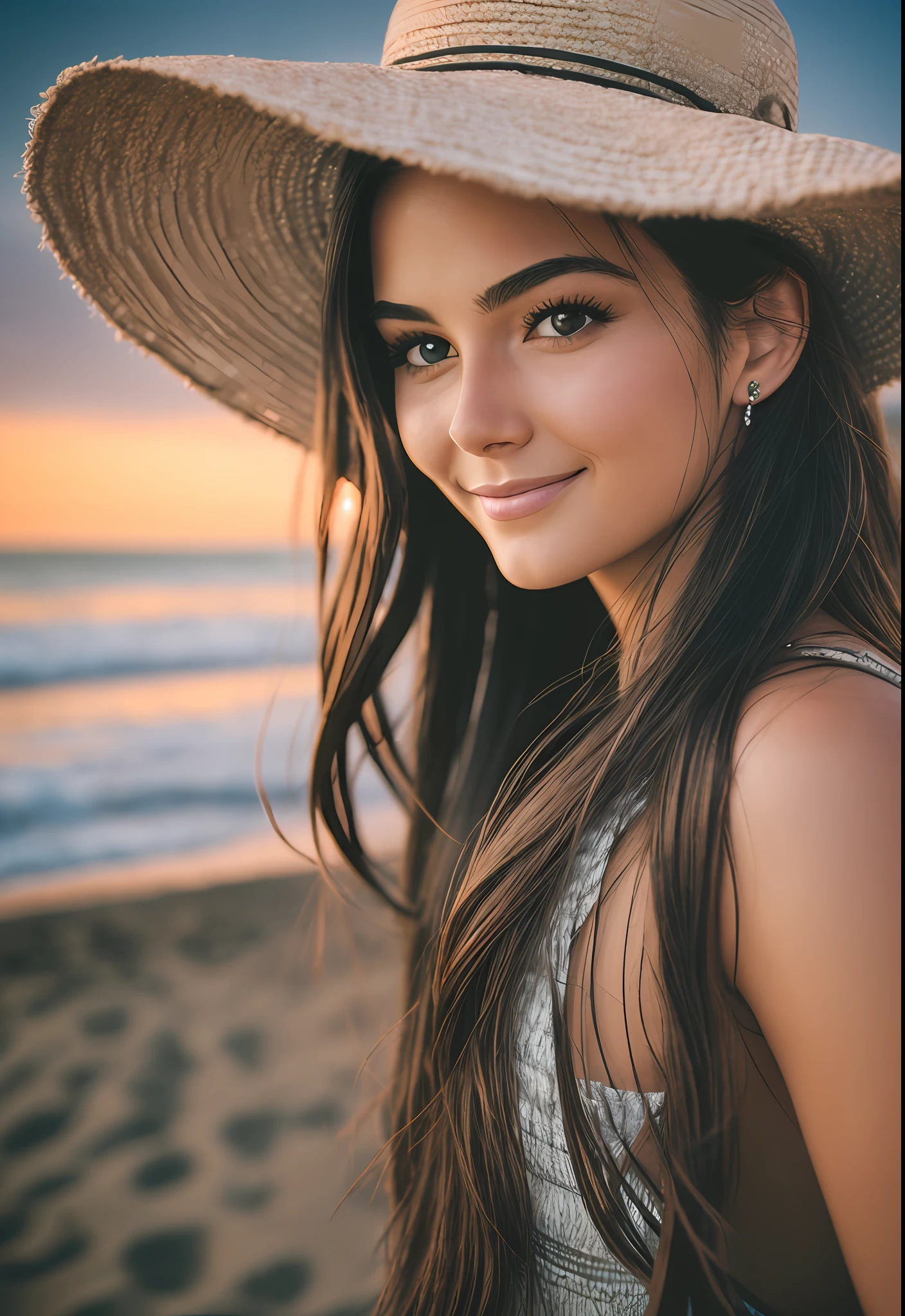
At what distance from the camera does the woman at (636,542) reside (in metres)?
0.70

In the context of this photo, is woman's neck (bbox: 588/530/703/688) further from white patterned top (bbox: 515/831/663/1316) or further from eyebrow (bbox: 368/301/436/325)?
eyebrow (bbox: 368/301/436/325)

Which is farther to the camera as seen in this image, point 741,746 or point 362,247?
point 362,247

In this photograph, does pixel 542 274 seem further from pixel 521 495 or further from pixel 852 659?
pixel 852 659

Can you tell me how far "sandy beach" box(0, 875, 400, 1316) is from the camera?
2.12m

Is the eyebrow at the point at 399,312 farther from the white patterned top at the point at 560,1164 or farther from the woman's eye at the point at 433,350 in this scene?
the white patterned top at the point at 560,1164

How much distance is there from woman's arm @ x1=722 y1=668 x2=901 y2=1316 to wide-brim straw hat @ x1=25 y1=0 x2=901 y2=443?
45 cm

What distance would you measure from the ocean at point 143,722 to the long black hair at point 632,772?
Answer: 0.26 metres

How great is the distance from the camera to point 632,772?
0.93 meters

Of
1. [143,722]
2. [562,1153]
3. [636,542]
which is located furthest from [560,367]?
[143,722]

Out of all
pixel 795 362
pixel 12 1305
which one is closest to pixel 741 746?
pixel 795 362

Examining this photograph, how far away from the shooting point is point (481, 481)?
102 cm

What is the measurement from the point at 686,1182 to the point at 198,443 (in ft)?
26.9

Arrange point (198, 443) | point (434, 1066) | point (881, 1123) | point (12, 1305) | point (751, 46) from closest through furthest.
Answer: point (881, 1123), point (751, 46), point (434, 1066), point (12, 1305), point (198, 443)

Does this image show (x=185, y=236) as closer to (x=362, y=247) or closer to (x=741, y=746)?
(x=362, y=247)
